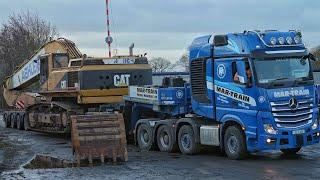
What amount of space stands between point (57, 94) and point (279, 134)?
11799 mm

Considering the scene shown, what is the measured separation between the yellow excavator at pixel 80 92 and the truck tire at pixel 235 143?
2.72 m

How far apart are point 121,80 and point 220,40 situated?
7.28 meters

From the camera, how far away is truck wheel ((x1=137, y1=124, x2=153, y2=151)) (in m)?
18.3

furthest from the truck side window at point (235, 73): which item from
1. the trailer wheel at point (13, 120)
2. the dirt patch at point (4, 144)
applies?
the trailer wheel at point (13, 120)

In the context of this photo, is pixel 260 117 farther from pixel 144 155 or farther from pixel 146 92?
pixel 146 92

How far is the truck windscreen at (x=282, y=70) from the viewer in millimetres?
14304

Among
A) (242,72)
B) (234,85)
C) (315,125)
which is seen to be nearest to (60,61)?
(234,85)

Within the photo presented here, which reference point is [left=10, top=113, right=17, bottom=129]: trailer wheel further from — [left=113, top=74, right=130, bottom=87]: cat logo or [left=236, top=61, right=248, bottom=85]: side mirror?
[left=236, top=61, right=248, bottom=85]: side mirror

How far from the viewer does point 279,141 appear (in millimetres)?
14219

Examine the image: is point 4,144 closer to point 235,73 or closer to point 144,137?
point 144,137

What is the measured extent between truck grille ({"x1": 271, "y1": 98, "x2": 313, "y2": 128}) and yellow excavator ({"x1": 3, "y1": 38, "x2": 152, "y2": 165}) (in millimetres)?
4036

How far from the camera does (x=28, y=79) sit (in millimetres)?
27844

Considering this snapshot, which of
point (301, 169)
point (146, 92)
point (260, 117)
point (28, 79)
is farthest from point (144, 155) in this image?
point (28, 79)

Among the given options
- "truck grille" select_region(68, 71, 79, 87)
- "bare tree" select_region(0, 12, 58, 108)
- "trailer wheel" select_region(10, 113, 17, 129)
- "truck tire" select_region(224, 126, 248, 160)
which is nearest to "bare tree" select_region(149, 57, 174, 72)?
"bare tree" select_region(0, 12, 58, 108)
